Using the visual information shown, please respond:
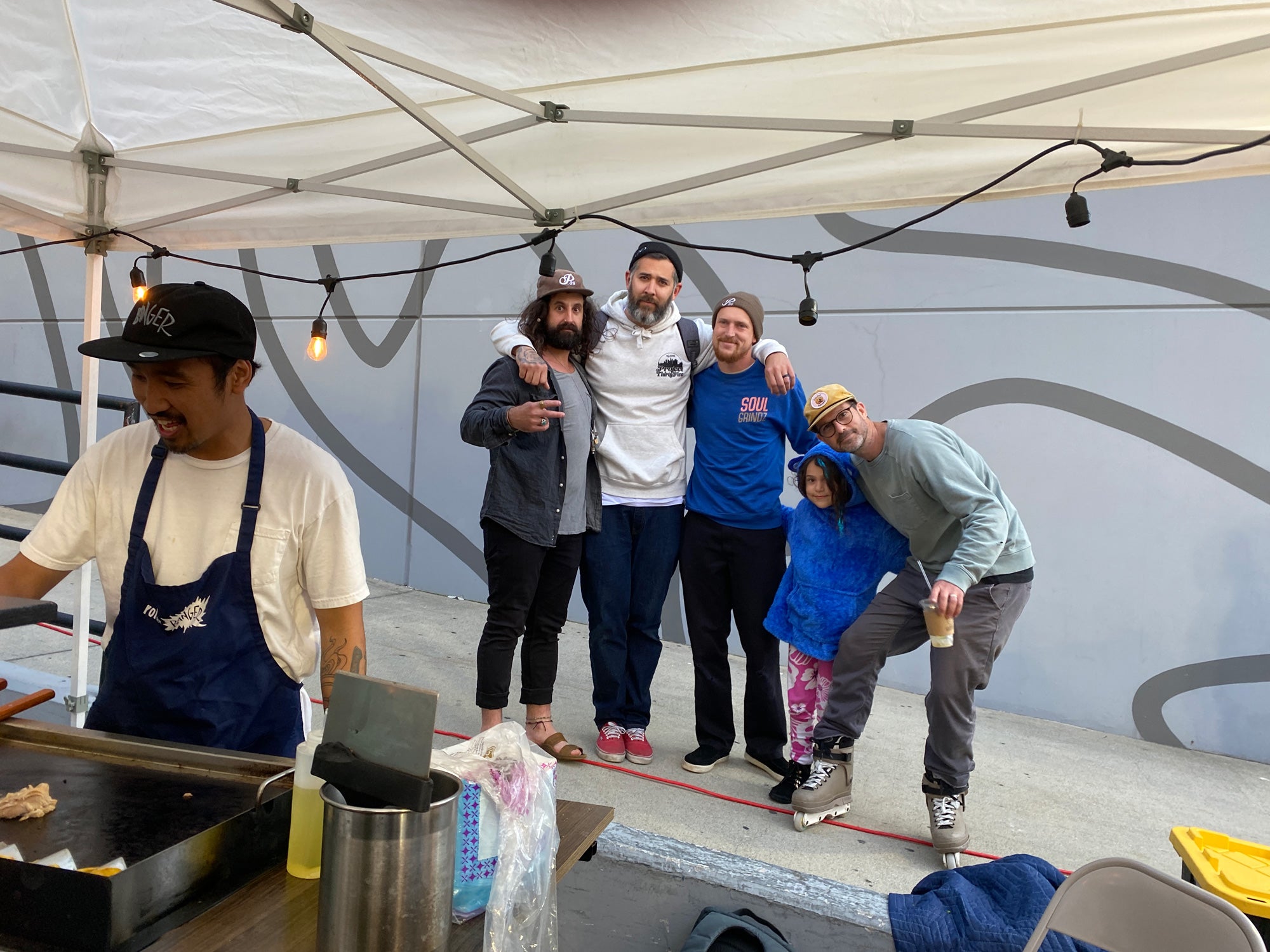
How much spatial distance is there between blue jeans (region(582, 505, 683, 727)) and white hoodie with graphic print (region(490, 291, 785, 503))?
9 cm

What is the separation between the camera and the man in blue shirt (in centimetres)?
321

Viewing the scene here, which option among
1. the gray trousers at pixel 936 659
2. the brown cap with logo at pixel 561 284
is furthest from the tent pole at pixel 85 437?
the gray trousers at pixel 936 659

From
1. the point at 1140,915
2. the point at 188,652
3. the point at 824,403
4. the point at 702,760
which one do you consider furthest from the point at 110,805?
the point at 702,760

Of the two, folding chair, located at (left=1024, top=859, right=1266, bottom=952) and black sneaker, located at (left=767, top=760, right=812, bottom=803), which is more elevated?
folding chair, located at (left=1024, top=859, right=1266, bottom=952)

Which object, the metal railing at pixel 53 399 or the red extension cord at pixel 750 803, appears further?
the metal railing at pixel 53 399

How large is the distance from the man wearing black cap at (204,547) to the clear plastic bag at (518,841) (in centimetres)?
64

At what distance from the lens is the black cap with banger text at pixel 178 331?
156cm

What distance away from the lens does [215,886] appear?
1.09 m

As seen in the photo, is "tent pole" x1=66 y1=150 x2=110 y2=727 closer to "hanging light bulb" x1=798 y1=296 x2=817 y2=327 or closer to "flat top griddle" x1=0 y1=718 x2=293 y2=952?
"flat top griddle" x1=0 y1=718 x2=293 y2=952

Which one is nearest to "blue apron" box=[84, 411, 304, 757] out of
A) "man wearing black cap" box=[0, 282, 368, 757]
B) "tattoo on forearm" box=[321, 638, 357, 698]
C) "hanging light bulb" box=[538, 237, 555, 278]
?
"man wearing black cap" box=[0, 282, 368, 757]

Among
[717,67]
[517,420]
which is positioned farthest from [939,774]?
[717,67]

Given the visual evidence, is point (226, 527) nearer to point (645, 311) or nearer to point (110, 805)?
point (110, 805)

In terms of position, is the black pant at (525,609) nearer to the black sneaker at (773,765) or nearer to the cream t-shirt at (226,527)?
the black sneaker at (773,765)

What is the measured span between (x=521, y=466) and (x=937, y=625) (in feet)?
4.90
